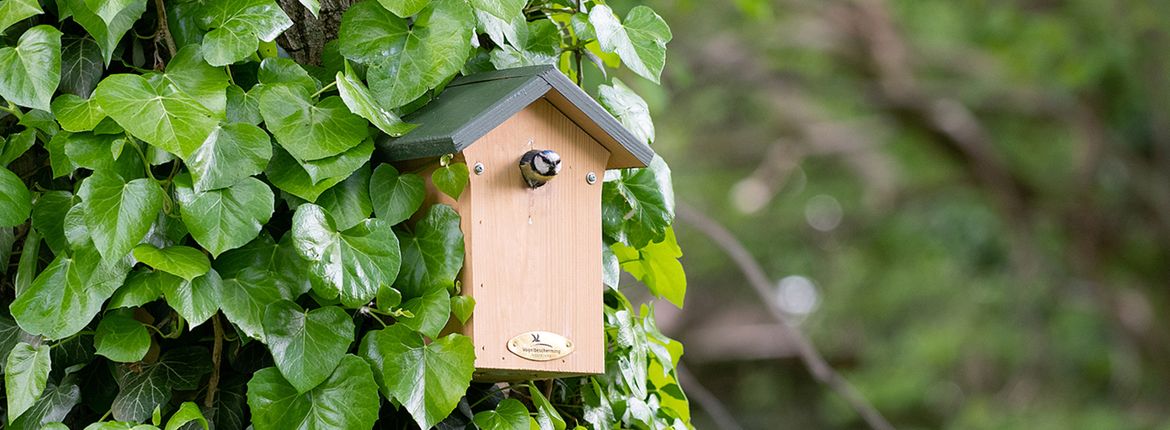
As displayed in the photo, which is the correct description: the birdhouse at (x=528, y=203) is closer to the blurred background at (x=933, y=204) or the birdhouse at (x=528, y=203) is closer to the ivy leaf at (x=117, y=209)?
the ivy leaf at (x=117, y=209)

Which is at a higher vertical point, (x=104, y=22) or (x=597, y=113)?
(x=597, y=113)

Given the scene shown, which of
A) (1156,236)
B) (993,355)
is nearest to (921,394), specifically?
(993,355)

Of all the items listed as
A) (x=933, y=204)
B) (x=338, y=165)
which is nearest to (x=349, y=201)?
(x=338, y=165)

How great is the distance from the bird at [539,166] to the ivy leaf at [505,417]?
0.69 ft

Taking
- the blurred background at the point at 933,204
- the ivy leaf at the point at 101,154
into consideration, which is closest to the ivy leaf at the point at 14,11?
the ivy leaf at the point at 101,154

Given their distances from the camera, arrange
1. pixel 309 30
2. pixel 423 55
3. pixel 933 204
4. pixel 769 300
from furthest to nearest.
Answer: pixel 933 204 → pixel 769 300 → pixel 309 30 → pixel 423 55

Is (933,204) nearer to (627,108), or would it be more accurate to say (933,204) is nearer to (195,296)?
(627,108)

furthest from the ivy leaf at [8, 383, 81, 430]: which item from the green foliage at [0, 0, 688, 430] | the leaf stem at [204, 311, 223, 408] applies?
the leaf stem at [204, 311, 223, 408]

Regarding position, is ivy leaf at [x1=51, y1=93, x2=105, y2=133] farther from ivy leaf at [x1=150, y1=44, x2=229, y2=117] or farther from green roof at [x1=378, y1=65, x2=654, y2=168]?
green roof at [x1=378, y1=65, x2=654, y2=168]

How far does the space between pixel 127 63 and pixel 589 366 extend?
1.67 ft

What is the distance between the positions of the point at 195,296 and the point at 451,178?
23 centimetres

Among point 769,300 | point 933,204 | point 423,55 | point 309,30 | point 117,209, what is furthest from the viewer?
point 933,204

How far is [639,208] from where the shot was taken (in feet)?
4.40

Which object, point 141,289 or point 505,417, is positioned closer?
point 141,289
